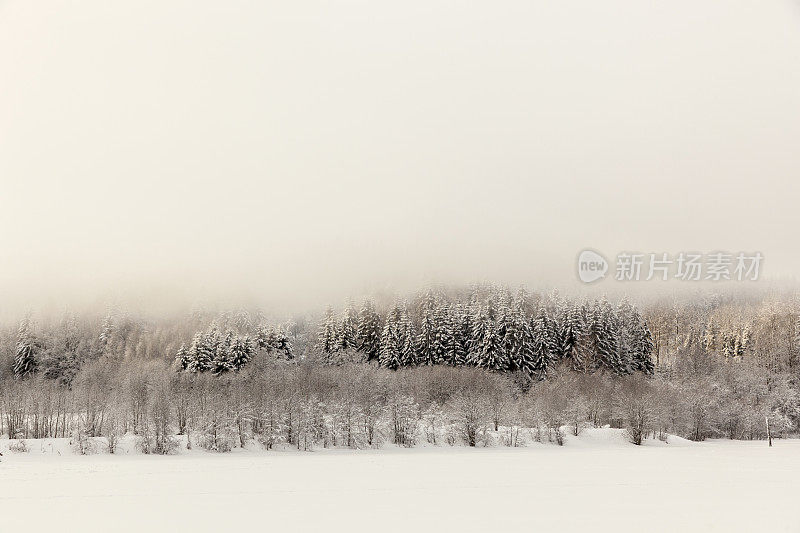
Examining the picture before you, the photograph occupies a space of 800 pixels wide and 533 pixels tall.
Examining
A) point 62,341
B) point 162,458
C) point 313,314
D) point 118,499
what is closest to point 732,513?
point 118,499

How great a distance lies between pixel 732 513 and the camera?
33.4 m

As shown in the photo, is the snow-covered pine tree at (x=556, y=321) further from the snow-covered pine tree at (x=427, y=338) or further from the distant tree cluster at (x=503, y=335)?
the snow-covered pine tree at (x=427, y=338)

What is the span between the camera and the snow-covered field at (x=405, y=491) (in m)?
31.5

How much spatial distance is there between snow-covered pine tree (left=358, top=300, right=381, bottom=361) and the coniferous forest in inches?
16.3

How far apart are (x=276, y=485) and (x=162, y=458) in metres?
26.1

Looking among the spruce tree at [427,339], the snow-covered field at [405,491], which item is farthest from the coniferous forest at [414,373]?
the snow-covered field at [405,491]

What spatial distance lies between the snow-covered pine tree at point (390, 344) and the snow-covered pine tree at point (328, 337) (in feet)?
28.4

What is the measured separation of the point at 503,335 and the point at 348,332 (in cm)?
2868

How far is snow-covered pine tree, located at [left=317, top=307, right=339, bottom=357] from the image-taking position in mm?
103438

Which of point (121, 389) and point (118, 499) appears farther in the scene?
point (121, 389)

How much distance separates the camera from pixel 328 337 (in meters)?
105

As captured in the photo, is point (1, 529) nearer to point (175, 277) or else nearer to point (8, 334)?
point (8, 334)

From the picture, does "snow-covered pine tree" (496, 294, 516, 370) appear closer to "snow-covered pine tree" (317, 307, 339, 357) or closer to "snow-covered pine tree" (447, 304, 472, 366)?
"snow-covered pine tree" (447, 304, 472, 366)

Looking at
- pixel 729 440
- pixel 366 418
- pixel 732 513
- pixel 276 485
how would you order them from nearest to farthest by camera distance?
pixel 732 513, pixel 276 485, pixel 366 418, pixel 729 440
